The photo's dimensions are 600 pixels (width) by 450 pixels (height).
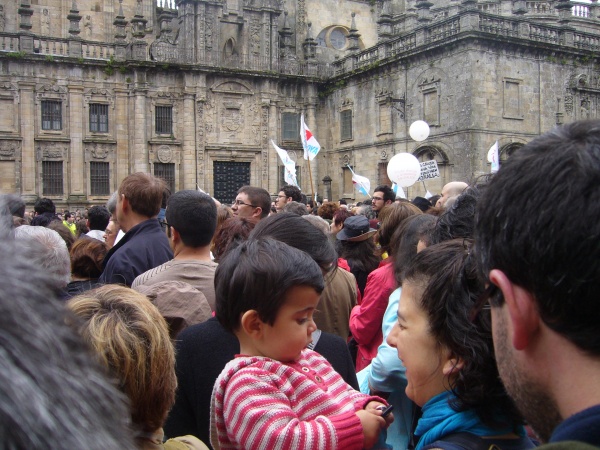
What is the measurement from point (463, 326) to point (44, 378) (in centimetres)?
181

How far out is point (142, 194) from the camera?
212 inches

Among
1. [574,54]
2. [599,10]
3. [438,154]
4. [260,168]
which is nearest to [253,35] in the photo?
[260,168]

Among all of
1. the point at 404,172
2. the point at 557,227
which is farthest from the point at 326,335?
the point at 404,172

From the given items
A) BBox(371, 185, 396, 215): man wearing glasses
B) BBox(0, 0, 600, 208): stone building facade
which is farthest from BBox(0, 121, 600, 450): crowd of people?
BBox(0, 0, 600, 208): stone building facade

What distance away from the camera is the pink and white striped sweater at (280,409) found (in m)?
2.31

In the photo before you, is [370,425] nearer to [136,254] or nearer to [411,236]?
[411,236]

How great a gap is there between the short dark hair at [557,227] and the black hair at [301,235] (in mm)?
2271

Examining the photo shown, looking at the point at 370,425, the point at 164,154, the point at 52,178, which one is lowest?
the point at 370,425

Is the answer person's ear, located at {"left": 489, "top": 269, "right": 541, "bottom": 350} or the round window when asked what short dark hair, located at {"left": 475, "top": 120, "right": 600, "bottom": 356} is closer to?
person's ear, located at {"left": 489, "top": 269, "right": 541, "bottom": 350}

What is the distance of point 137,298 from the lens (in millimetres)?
2463

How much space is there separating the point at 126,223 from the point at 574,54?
2581 centimetres

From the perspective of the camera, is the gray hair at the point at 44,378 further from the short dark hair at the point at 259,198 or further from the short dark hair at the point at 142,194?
the short dark hair at the point at 259,198

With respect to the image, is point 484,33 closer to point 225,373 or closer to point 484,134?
point 484,134

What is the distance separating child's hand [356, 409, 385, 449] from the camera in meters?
2.42
